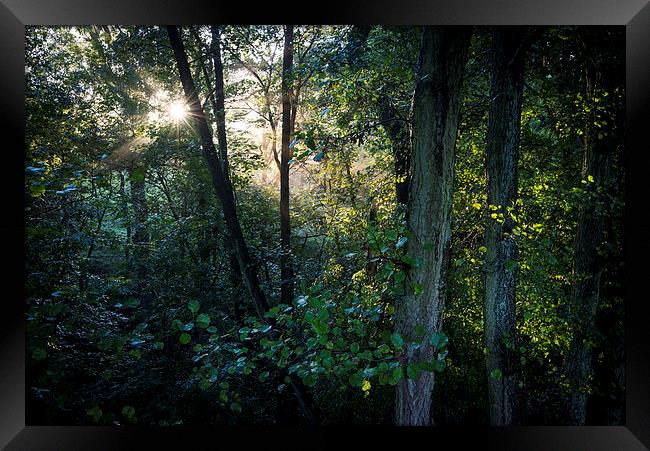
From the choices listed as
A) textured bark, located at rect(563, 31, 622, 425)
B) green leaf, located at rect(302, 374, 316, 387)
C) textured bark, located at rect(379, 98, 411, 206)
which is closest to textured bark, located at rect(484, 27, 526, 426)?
textured bark, located at rect(563, 31, 622, 425)

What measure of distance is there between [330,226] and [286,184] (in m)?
0.76

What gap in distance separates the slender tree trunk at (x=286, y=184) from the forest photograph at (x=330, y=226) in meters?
0.03

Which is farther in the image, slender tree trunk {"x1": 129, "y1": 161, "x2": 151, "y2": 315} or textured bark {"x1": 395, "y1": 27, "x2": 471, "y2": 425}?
slender tree trunk {"x1": 129, "y1": 161, "x2": 151, "y2": 315}

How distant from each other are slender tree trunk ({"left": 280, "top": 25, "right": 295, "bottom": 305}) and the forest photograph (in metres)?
0.03

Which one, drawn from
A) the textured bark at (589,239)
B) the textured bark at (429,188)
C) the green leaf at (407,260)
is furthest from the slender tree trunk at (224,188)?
the textured bark at (589,239)

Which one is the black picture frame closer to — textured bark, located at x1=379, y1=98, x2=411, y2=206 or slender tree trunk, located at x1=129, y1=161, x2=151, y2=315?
textured bark, located at x1=379, y1=98, x2=411, y2=206

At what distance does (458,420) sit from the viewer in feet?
13.7

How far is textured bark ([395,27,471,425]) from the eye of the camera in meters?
2.02

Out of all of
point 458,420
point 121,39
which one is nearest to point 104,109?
point 121,39

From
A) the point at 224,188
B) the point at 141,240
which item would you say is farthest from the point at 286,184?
the point at 141,240
